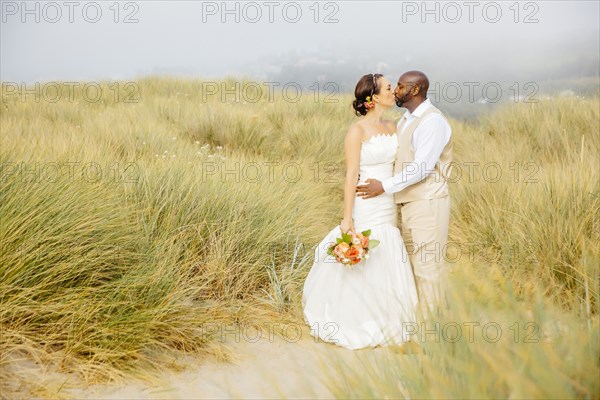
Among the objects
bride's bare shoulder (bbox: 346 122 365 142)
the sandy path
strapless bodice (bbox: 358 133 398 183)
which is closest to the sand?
the sandy path

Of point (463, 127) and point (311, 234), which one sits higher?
point (463, 127)

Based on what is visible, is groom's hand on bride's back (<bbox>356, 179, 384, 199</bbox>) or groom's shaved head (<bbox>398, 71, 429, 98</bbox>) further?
groom's hand on bride's back (<bbox>356, 179, 384, 199</bbox>)

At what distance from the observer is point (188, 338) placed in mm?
3748

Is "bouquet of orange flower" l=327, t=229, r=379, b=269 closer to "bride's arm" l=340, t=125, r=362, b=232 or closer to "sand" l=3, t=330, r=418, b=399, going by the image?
"bride's arm" l=340, t=125, r=362, b=232

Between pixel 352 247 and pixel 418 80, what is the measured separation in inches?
48.3

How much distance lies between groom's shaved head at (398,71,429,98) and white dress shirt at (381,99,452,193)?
0.30 feet

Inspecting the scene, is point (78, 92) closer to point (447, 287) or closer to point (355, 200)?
point (355, 200)

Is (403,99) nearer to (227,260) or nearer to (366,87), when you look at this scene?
(366,87)

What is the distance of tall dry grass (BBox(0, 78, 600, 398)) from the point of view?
2.41 m

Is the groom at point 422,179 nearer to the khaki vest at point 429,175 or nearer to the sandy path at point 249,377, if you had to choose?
the khaki vest at point 429,175

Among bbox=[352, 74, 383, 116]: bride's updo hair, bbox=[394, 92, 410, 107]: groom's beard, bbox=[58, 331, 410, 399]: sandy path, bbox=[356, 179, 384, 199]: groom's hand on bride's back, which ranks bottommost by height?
bbox=[58, 331, 410, 399]: sandy path

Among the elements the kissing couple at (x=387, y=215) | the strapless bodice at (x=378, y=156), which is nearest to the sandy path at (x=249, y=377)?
the kissing couple at (x=387, y=215)

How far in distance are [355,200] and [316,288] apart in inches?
28.0

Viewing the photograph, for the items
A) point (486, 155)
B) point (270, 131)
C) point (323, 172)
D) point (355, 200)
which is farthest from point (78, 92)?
point (355, 200)
